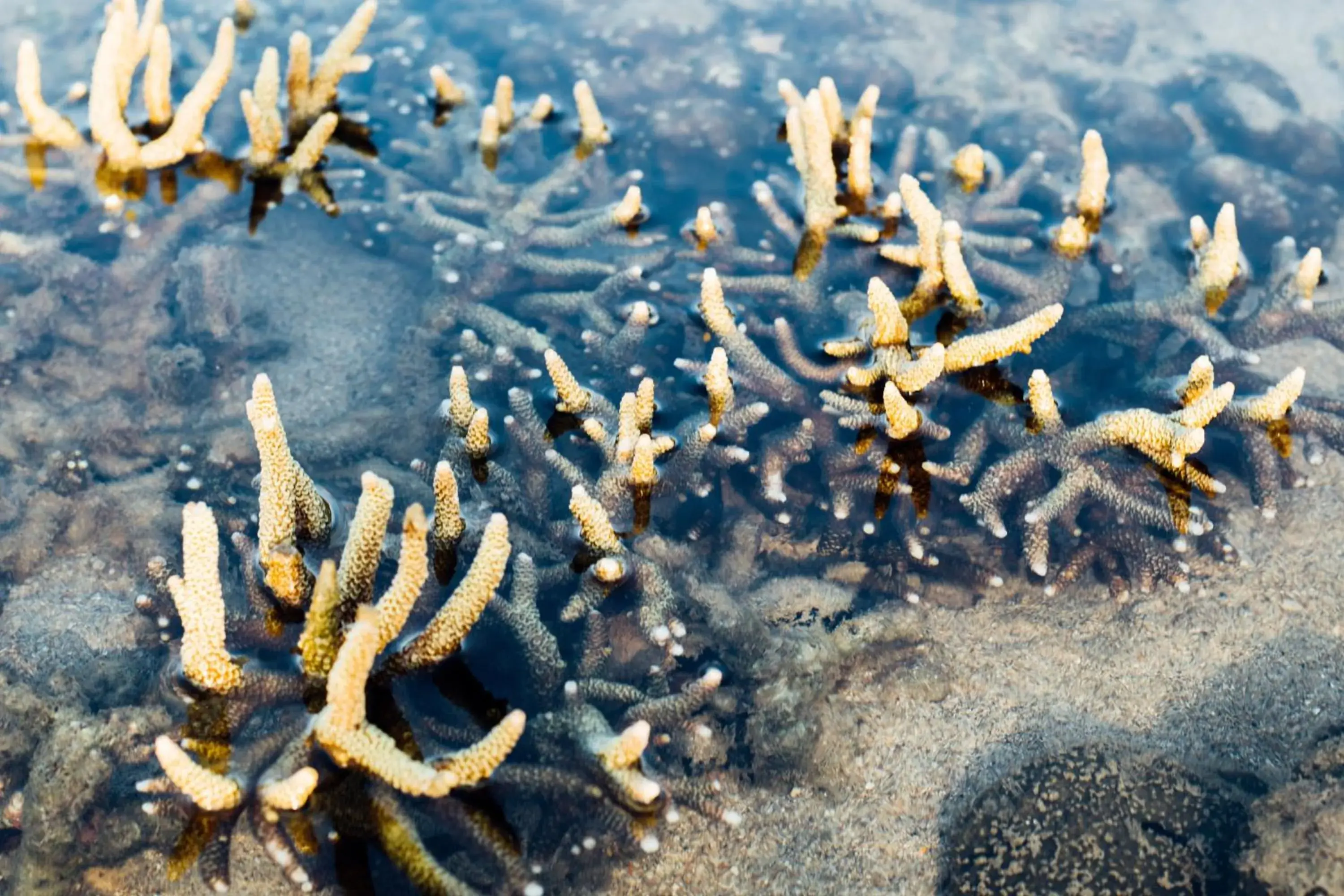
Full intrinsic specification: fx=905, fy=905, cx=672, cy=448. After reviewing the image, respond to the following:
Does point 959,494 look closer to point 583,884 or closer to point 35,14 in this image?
point 583,884

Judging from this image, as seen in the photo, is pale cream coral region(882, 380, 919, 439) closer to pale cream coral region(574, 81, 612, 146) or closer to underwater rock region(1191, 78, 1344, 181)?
pale cream coral region(574, 81, 612, 146)

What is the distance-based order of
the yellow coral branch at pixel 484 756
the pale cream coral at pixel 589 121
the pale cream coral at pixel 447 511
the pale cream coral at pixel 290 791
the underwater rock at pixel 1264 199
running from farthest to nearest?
the underwater rock at pixel 1264 199 < the pale cream coral at pixel 589 121 < the pale cream coral at pixel 447 511 < the yellow coral branch at pixel 484 756 < the pale cream coral at pixel 290 791

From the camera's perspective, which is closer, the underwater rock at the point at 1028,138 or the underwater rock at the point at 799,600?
the underwater rock at the point at 799,600

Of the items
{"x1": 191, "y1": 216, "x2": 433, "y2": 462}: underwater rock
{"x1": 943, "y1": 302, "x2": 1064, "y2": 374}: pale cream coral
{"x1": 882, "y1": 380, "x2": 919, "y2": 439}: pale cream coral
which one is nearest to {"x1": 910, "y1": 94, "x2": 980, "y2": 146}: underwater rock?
{"x1": 943, "y1": 302, "x2": 1064, "y2": 374}: pale cream coral

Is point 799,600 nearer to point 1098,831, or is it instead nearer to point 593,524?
point 593,524

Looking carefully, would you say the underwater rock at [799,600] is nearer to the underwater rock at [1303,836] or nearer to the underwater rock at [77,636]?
the underwater rock at [1303,836]

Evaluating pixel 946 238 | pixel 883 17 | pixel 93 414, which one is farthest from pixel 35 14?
pixel 946 238

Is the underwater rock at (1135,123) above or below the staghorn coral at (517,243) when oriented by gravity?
below

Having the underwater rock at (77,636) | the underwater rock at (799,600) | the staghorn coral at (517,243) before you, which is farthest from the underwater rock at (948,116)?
the underwater rock at (77,636)
